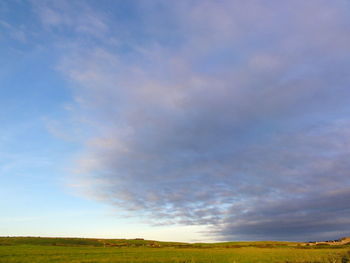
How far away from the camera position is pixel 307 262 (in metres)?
40.7

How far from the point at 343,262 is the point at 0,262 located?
51.5 meters

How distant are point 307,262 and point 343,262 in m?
4.67

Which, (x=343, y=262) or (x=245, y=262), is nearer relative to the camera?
(x=343, y=262)

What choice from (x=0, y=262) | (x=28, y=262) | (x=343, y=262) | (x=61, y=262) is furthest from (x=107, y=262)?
(x=343, y=262)

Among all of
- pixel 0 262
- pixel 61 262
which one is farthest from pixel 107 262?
pixel 0 262

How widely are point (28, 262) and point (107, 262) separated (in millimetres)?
12643

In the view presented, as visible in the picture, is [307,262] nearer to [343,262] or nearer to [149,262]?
[343,262]

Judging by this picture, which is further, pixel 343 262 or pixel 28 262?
pixel 28 262

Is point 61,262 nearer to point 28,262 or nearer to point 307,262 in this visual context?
point 28,262

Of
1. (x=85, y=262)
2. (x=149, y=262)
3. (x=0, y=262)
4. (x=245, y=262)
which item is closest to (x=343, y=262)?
(x=245, y=262)

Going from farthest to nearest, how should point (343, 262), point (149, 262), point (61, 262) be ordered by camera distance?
point (149, 262) → point (61, 262) → point (343, 262)

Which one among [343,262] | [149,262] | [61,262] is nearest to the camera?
[343,262]

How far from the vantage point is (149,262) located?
1935 inches

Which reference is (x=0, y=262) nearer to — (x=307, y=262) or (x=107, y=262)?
(x=107, y=262)
